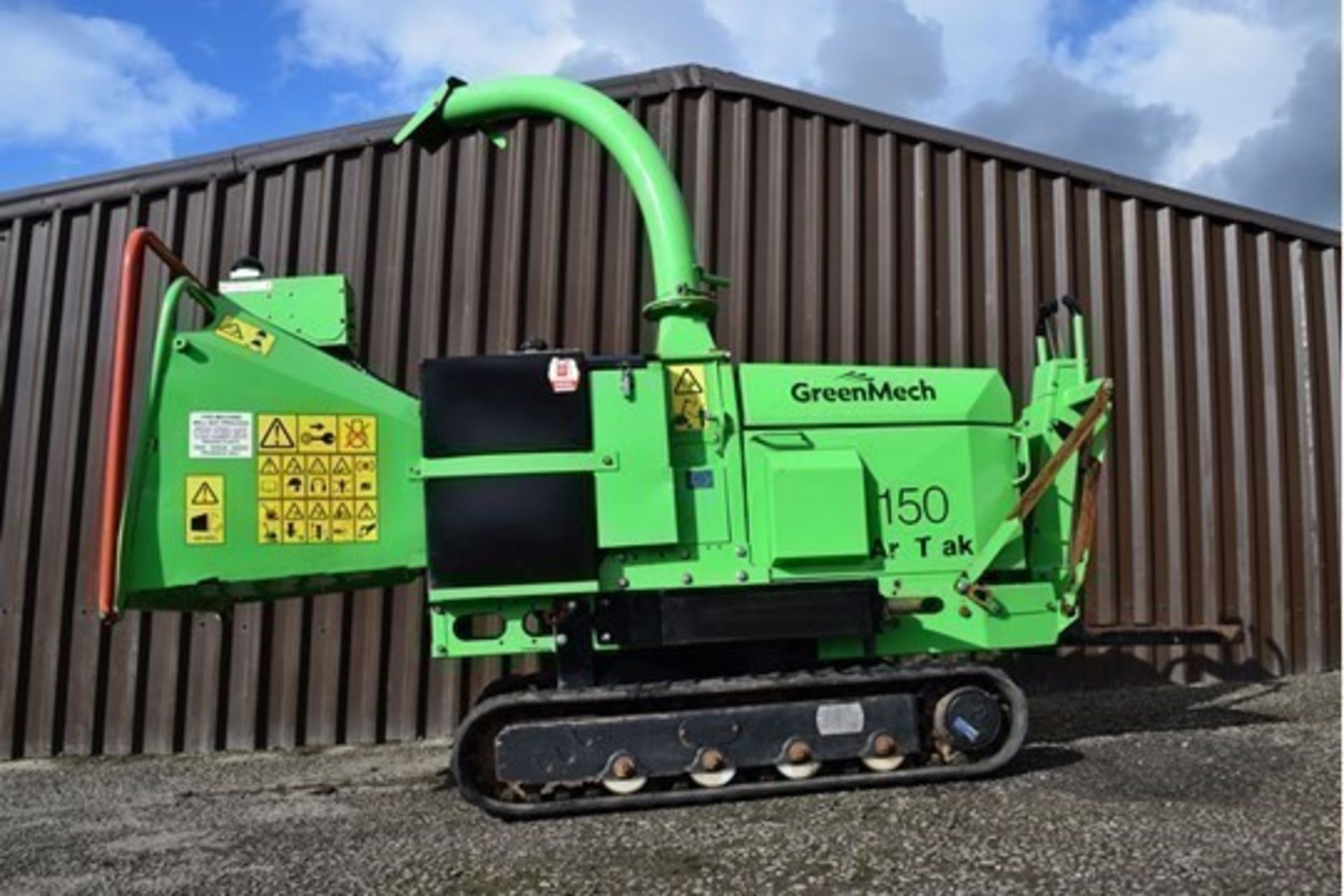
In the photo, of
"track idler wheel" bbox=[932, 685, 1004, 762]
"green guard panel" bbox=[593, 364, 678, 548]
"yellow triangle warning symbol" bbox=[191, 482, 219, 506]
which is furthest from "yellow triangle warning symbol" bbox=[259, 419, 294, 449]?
"track idler wheel" bbox=[932, 685, 1004, 762]

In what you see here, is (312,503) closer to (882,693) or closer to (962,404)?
(882,693)

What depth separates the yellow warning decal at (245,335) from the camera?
5070 millimetres

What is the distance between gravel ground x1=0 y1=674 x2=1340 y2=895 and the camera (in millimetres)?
3826

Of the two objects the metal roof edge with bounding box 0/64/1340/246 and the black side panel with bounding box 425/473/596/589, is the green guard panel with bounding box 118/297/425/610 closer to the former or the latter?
the black side panel with bounding box 425/473/596/589

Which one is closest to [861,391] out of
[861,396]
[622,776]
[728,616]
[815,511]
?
[861,396]

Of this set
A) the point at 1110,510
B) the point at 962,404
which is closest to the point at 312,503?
the point at 962,404

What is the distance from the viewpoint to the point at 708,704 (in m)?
5.04

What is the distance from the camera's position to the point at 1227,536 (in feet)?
28.3

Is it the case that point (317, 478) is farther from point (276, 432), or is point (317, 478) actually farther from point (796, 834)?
point (796, 834)

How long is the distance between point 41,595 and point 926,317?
271 inches

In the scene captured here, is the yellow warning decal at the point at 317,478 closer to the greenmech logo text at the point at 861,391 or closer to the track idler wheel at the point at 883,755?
the greenmech logo text at the point at 861,391

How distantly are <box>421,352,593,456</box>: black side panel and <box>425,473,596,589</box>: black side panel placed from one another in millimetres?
157

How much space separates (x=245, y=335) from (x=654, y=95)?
14.7 feet

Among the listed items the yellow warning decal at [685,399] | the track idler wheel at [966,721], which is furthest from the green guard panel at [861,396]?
the track idler wheel at [966,721]
